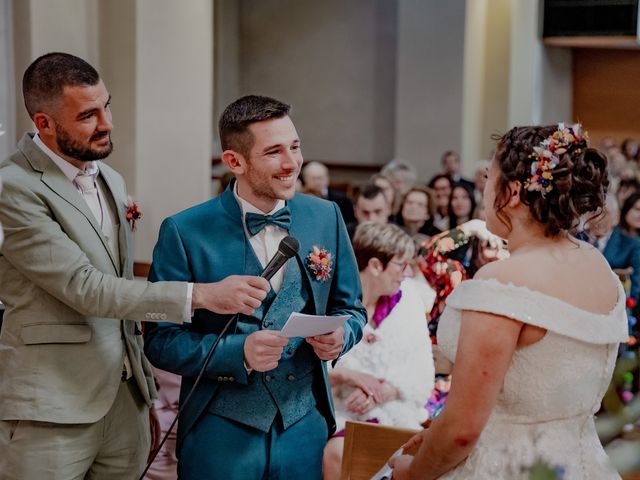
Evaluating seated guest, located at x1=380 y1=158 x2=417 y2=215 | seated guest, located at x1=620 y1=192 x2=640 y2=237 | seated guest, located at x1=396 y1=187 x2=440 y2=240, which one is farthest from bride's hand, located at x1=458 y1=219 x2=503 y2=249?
seated guest, located at x1=380 y1=158 x2=417 y2=215

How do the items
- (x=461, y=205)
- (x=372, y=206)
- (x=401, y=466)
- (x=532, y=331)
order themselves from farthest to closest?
(x=461, y=205)
(x=372, y=206)
(x=401, y=466)
(x=532, y=331)

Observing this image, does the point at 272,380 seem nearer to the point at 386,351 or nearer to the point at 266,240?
the point at 266,240

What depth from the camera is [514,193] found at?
2.14m

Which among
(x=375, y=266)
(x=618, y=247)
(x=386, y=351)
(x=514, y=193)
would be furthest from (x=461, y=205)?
(x=514, y=193)

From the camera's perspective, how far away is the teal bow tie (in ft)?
8.46

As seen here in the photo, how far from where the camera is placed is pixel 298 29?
1380 centimetres

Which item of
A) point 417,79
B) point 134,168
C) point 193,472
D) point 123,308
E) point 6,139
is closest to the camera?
point 123,308

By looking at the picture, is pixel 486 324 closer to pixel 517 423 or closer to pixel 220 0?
pixel 517 423

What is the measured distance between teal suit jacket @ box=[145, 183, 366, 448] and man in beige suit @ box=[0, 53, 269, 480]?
117 mm

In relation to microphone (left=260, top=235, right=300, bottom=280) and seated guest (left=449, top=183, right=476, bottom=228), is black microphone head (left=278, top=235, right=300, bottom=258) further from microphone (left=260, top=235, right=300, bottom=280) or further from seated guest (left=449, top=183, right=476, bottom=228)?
seated guest (left=449, top=183, right=476, bottom=228)

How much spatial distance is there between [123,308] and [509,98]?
10.9 metres

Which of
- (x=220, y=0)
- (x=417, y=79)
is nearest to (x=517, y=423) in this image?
(x=417, y=79)

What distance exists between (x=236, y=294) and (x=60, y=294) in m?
0.45

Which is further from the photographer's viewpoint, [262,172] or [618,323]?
[262,172]
